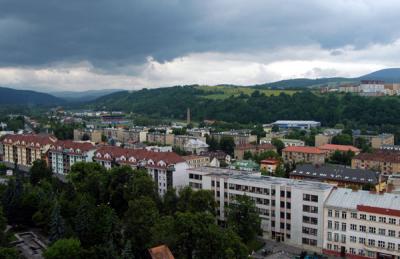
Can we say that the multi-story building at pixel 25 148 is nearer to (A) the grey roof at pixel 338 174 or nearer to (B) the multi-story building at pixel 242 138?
(B) the multi-story building at pixel 242 138

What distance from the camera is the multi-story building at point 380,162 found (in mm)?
80325

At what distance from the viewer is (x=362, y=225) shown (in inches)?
1639

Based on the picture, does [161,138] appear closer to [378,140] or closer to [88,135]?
[88,135]

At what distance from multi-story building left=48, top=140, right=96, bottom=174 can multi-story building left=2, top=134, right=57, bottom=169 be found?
7.96ft

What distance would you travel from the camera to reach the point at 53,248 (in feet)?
109

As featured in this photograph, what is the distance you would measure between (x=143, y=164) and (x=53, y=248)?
104ft

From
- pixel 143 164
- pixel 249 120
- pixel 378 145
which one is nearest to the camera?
pixel 143 164

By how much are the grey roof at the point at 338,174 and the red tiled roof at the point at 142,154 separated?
19908 millimetres

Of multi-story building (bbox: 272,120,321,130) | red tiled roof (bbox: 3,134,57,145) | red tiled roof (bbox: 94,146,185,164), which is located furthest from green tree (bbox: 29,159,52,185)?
multi-story building (bbox: 272,120,321,130)

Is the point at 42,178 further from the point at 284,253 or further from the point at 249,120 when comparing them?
the point at 249,120

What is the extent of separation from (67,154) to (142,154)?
2063cm

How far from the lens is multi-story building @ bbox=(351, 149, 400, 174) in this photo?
80.3m

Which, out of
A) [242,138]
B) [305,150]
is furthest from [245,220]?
[242,138]

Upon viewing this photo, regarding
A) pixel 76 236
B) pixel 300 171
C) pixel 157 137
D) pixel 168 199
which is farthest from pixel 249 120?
pixel 76 236
